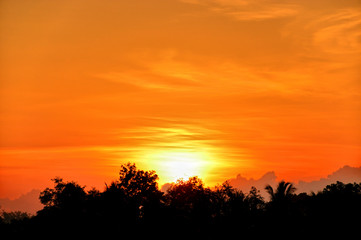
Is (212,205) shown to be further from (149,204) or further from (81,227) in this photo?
(81,227)

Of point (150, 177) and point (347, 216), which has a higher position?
point (150, 177)

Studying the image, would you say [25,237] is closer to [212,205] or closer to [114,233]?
[114,233]

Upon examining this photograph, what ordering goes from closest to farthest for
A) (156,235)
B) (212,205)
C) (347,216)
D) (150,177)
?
(156,235)
(347,216)
(212,205)
(150,177)

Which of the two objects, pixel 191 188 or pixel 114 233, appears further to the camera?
pixel 191 188

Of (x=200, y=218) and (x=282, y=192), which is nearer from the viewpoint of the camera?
(x=282, y=192)

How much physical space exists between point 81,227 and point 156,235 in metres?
10.4

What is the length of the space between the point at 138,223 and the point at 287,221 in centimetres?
1768

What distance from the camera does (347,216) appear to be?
252 ft

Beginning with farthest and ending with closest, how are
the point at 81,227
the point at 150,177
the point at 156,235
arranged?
the point at 150,177
the point at 81,227
the point at 156,235

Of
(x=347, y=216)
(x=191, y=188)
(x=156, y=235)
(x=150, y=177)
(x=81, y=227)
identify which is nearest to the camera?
(x=156, y=235)

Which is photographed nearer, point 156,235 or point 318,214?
point 156,235

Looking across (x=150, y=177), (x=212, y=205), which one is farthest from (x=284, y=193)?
(x=150, y=177)

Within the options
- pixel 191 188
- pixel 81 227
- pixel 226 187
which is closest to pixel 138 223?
pixel 81 227

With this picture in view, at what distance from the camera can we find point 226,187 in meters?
129
